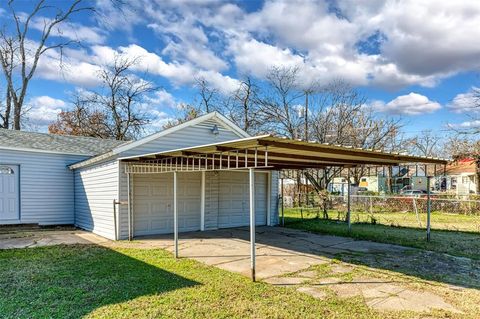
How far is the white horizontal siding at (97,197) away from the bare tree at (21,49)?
502 inches

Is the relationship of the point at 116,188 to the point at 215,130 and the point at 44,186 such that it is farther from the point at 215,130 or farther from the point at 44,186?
the point at 44,186

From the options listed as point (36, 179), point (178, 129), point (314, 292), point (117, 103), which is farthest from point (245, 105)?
point (314, 292)

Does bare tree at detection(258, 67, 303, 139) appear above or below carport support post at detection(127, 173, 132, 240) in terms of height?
above

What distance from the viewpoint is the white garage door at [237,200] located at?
11375mm

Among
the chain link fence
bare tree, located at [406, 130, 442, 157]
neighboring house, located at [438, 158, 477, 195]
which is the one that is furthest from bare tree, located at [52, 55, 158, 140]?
neighboring house, located at [438, 158, 477, 195]

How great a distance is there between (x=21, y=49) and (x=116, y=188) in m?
17.8

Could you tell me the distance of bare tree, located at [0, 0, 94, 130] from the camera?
68.6 ft

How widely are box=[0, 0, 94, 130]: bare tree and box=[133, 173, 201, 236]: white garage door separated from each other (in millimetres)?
15602

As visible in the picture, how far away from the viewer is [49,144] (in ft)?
40.0

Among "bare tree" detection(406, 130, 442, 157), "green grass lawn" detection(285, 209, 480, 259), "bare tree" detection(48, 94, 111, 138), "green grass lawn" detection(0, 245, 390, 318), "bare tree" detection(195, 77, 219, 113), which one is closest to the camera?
"green grass lawn" detection(0, 245, 390, 318)

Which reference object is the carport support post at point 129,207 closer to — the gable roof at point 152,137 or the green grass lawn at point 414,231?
the gable roof at point 152,137

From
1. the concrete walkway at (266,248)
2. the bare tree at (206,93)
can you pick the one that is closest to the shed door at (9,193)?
the concrete walkway at (266,248)

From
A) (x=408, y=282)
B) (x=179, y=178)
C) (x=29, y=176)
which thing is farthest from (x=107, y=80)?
(x=408, y=282)

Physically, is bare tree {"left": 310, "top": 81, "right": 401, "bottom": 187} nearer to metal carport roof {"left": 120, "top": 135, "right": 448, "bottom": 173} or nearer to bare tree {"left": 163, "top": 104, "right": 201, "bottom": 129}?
bare tree {"left": 163, "top": 104, "right": 201, "bottom": 129}
